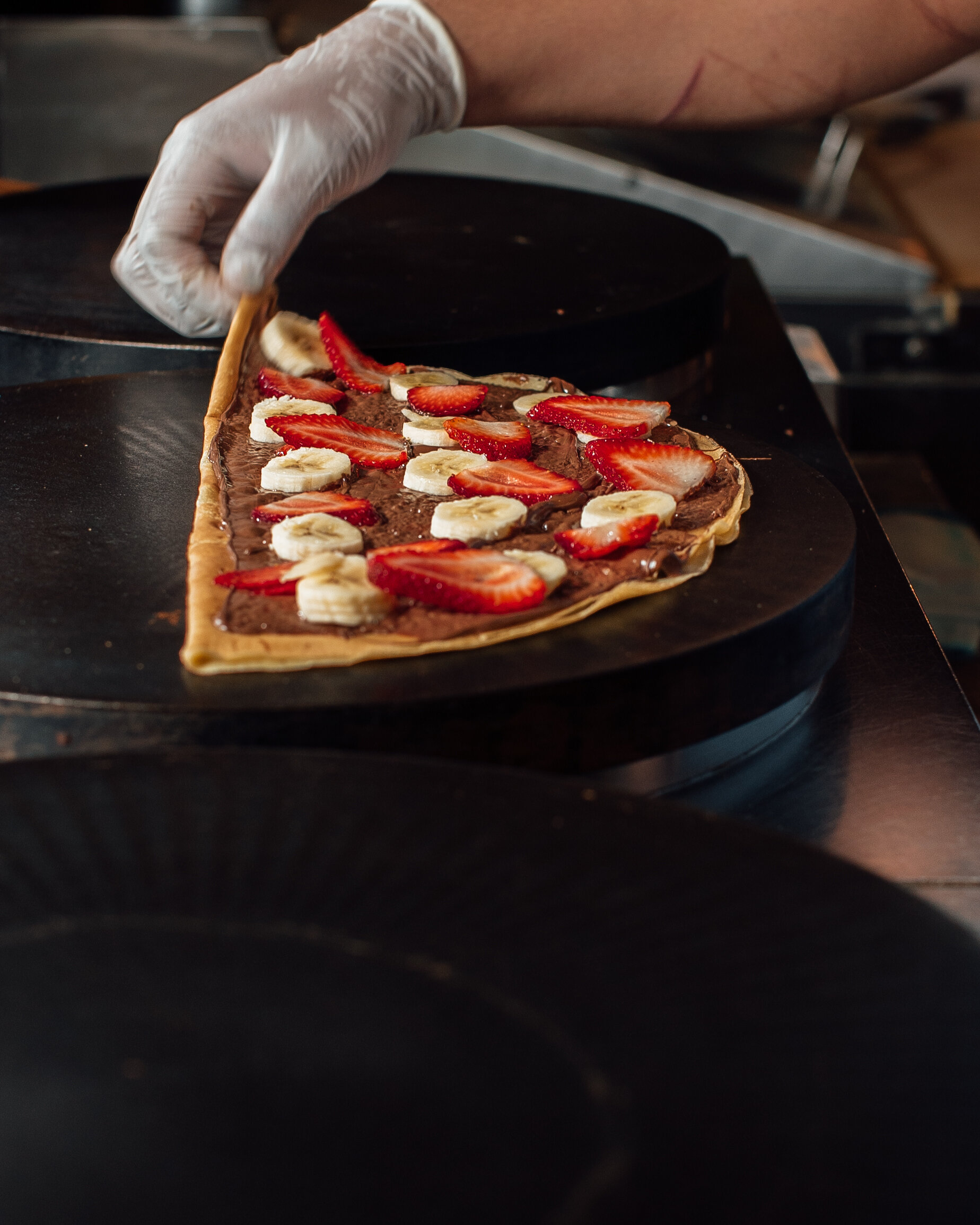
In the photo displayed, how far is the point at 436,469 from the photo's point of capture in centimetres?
156

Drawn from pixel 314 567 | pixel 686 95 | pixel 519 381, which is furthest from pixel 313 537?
pixel 686 95

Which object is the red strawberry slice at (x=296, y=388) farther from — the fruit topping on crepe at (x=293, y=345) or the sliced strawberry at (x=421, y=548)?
the sliced strawberry at (x=421, y=548)

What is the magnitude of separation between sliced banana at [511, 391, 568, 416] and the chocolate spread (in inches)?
0.7

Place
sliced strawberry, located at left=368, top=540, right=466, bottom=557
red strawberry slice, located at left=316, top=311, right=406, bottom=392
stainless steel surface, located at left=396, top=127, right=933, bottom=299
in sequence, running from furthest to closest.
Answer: stainless steel surface, located at left=396, top=127, right=933, bottom=299 → red strawberry slice, located at left=316, top=311, right=406, bottom=392 → sliced strawberry, located at left=368, top=540, right=466, bottom=557

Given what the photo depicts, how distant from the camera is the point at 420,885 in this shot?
0.84 meters

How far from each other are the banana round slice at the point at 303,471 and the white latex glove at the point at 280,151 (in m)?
0.53

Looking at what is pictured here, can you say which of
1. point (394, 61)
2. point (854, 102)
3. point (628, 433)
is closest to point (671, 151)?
point (854, 102)

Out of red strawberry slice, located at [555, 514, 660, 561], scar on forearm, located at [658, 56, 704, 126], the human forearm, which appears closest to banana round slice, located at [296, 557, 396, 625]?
red strawberry slice, located at [555, 514, 660, 561]

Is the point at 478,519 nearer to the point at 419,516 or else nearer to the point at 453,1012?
the point at 419,516

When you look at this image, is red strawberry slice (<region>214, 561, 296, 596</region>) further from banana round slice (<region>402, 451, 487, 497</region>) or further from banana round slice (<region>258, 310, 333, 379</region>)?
banana round slice (<region>258, 310, 333, 379</region>)

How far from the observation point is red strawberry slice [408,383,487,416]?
1.78 m

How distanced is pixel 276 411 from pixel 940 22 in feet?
4.37

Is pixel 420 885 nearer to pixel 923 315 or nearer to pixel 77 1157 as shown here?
pixel 77 1157

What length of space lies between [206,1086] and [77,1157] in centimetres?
8
